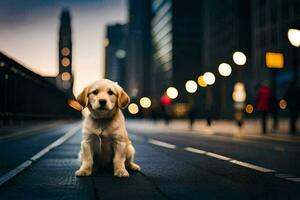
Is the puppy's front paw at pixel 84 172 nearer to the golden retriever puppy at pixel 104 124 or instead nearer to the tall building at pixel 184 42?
the golden retriever puppy at pixel 104 124

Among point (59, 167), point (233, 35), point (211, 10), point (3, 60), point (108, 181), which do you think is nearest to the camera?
point (108, 181)

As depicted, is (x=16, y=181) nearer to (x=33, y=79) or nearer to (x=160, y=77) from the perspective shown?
(x=33, y=79)

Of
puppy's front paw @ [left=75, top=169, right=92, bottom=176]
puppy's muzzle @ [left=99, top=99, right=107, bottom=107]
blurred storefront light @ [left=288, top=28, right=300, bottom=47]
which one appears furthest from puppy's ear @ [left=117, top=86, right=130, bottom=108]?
blurred storefront light @ [left=288, top=28, right=300, bottom=47]

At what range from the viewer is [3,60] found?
22062mm

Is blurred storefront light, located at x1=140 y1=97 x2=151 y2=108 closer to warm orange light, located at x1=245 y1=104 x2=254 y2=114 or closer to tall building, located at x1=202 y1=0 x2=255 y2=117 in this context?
tall building, located at x1=202 y1=0 x2=255 y2=117

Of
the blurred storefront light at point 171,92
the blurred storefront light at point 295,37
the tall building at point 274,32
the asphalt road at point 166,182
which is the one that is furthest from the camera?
the tall building at point 274,32

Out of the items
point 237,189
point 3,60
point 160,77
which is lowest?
point 237,189

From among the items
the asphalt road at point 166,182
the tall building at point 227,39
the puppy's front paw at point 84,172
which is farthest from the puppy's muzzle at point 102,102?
the tall building at point 227,39

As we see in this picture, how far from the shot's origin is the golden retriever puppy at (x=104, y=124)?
20.3 ft

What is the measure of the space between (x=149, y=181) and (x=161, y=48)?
138 metres

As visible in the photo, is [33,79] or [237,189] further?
[33,79]

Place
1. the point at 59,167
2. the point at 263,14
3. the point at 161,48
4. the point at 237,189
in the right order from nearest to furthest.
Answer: the point at 237,189, the point at 59,167, the point at 263,14, the point at 161,48

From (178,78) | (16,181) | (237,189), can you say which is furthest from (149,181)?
(178,78)

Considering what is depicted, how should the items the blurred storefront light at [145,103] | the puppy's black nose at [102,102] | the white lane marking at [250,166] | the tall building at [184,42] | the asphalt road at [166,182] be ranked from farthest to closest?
1. the blurred storefront light at [145,103]
2. the tall building at [184,42]
3. the white lane marking at [250,166]
4. the puppy's black nose at [102,102]
5. the asphalt road at [166,182]
